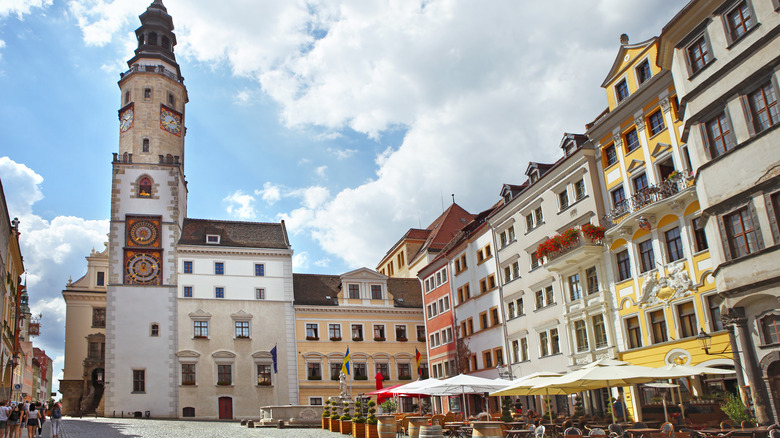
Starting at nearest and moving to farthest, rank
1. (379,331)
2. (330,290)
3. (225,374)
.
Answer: (225,374) → (379,331) → (330,290)

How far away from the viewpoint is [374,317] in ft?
197

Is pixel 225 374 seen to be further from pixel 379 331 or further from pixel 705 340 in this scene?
pixel 705 340

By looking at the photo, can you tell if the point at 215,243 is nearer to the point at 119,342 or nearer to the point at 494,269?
the point at 119,342

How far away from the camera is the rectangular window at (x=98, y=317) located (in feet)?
211

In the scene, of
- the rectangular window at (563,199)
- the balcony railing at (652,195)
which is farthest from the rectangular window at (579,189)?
the balcony railing at (652,195)

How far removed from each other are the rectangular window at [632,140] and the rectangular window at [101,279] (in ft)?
Answer: 180

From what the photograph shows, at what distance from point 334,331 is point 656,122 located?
37.3 metres

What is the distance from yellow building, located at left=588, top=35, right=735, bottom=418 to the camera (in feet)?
82.4

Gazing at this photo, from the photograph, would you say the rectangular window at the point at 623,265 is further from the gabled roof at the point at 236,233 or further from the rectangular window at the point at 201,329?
the rectangular window at the point at 201,329

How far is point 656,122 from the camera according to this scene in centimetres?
2797

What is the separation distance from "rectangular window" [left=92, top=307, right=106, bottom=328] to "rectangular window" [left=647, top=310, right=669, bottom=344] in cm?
5341

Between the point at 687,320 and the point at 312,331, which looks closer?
the point at 687,320

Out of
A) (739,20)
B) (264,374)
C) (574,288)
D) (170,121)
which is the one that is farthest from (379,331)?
(739,20)

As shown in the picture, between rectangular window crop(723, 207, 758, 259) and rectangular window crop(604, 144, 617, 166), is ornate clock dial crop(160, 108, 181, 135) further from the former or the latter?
rectangular window crop(723, 207, 758, 259)
